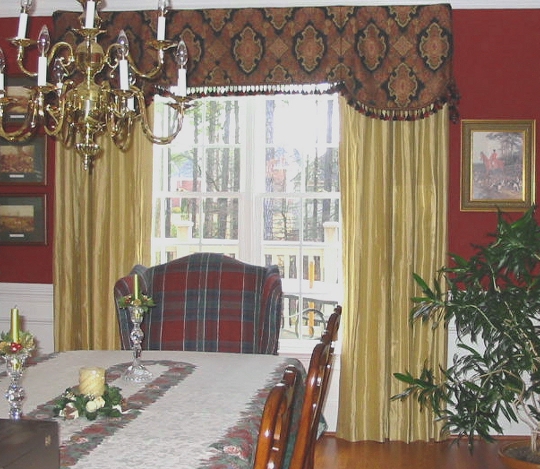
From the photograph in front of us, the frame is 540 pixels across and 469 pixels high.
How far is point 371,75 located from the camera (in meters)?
5.06

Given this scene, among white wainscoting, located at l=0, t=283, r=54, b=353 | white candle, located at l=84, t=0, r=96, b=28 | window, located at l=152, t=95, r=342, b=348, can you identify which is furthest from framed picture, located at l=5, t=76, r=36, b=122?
white candle, located at l=84, t=0, r=96, b=28

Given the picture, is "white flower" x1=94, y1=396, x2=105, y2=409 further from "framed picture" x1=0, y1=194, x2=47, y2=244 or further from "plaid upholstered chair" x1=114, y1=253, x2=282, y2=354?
"framed picture" x1=0, y1=194, x2=47, y2=244

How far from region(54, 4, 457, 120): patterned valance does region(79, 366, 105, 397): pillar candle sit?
2.98 meters

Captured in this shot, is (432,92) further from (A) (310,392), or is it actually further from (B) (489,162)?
(A) (310,392)

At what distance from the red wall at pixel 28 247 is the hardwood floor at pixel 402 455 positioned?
81.7 inches

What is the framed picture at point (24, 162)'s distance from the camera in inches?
215

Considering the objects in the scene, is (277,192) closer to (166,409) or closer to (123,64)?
(123,64)

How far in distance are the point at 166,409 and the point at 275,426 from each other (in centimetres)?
103

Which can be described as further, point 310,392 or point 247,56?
point 247,56

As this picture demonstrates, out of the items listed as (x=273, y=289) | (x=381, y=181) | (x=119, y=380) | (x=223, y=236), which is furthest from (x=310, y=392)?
(x=223, y=236)

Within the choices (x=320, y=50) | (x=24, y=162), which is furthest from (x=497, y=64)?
(x=24, y=162)

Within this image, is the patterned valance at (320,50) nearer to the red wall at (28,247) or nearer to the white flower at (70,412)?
the red wall at (28,247)

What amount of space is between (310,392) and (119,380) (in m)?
1.14

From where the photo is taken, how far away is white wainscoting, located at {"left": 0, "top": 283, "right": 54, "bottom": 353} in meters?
5.49
